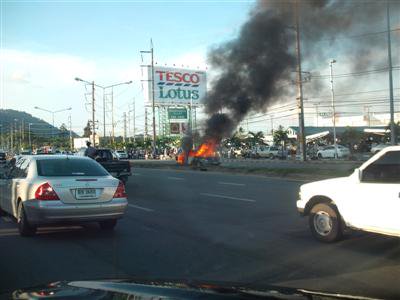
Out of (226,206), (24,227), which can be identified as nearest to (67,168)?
(24,227)

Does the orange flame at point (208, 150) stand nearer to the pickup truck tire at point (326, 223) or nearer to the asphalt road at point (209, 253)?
the asphalt road at point (209, 253)

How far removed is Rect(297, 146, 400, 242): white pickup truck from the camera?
7.12 metres

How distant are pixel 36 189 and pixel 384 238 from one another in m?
5.97

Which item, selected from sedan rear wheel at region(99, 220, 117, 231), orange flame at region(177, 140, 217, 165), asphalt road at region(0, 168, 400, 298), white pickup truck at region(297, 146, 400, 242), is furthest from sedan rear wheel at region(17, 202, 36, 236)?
orange flame at region(177, 140, 217, 165)

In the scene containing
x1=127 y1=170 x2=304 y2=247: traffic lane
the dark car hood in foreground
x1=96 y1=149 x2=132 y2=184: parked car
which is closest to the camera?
the dark car hood in foreground

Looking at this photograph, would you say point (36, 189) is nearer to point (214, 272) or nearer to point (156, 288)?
point (214, 272)

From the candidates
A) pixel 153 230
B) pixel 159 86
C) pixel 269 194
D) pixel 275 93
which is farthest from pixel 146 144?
pixel 153 230

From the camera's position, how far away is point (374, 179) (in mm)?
7559

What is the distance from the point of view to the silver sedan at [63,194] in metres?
8.53

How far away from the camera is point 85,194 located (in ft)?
28.9

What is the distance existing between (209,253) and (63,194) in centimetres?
285

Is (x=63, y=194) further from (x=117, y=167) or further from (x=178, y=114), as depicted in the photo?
(x=178, y=114)

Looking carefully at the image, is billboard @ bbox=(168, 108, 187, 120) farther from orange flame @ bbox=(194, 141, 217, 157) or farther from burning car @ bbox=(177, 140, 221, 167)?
orange flame @ bbox=(194, 141, 217, 157)

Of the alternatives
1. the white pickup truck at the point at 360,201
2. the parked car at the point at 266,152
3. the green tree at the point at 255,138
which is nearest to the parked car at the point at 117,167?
the white pickup truck at the point at 360,201
